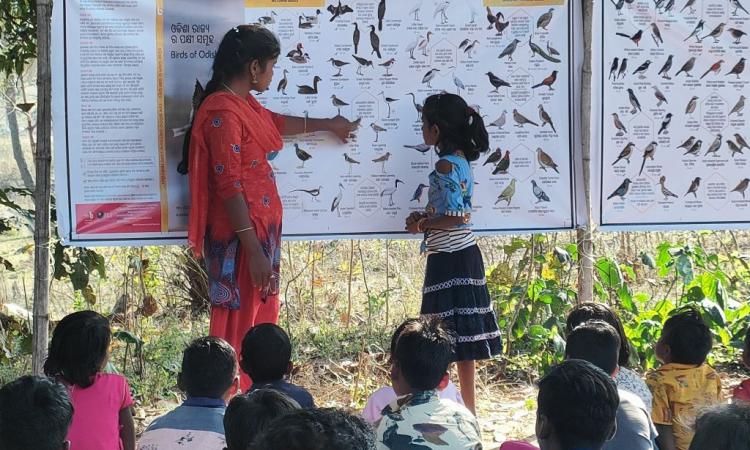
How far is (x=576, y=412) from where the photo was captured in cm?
235

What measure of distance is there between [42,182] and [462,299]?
1.97 m

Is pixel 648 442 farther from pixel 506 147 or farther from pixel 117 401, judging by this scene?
pixel 506 147

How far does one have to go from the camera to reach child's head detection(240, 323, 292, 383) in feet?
10.3

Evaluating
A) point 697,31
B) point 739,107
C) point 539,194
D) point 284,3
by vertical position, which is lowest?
point 539,194

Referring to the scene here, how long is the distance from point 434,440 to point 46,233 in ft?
7.79

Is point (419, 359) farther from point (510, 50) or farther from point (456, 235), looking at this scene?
point (510, 50)

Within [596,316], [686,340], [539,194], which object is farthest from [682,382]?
[539,194]

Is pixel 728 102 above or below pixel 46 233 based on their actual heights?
above

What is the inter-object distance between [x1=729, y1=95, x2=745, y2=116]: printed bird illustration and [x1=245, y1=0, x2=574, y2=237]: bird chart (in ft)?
2.85

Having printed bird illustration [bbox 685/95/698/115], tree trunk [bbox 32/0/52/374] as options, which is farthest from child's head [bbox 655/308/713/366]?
tree trunk [bbox 32/0/52/374]

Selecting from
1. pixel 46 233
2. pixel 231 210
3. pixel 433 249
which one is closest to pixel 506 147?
pixel 433 249

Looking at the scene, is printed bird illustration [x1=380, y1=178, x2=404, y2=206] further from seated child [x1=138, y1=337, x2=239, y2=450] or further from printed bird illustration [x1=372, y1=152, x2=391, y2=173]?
seated child [x1=138, y1=337, x2=239, y2=450]

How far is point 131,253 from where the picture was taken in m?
5.54

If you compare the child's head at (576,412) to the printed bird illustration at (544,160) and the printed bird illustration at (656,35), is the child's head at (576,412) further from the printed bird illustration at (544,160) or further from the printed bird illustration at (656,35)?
the printed bird illustration at (656,35)
